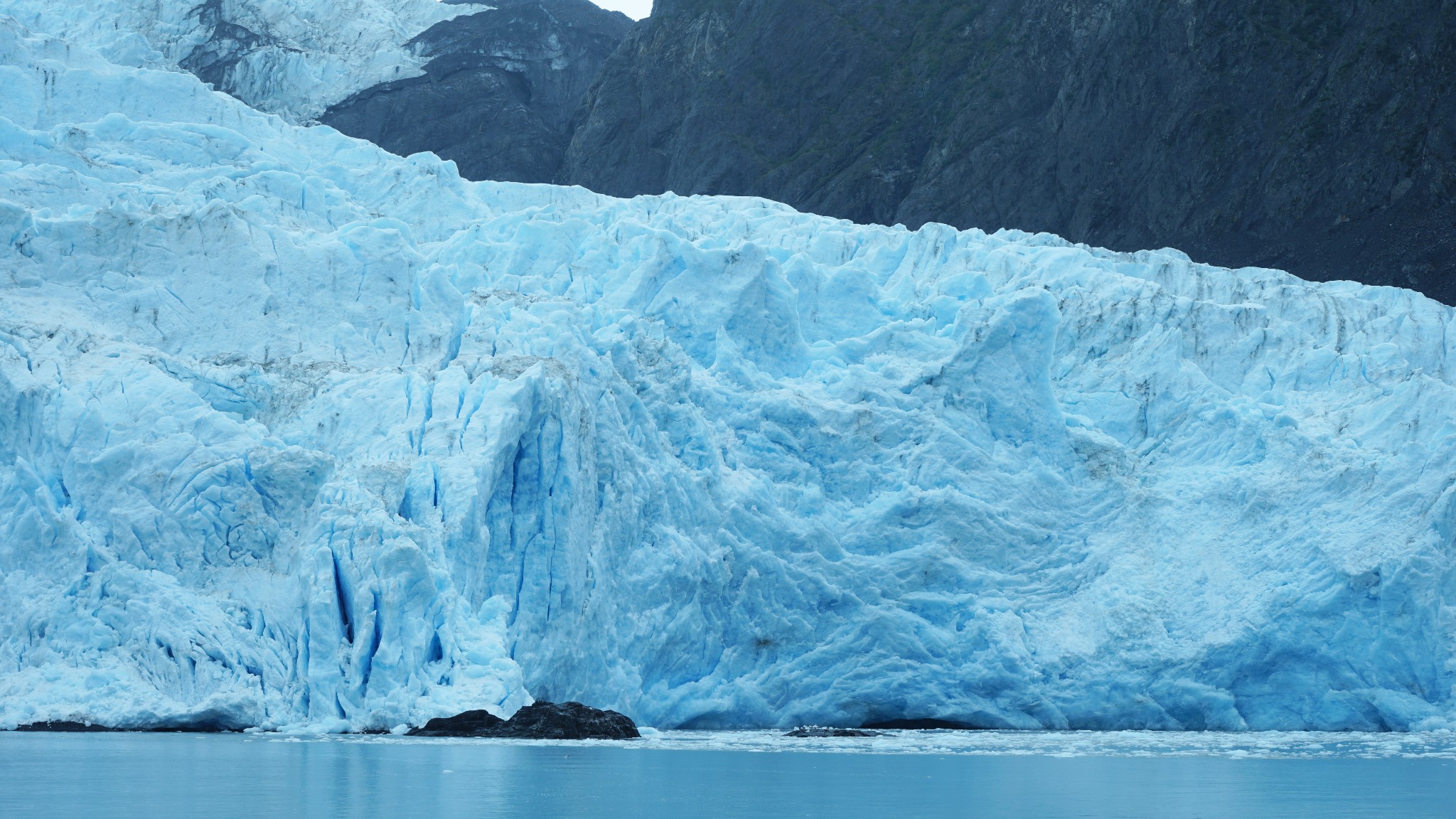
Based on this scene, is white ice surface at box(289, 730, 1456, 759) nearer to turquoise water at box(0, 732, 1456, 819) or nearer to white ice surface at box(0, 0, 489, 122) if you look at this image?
turquoise water at box(0, 732, 1456, 819)

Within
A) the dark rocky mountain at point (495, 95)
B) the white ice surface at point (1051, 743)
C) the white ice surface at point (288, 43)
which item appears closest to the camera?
the white ice surface at point (1051, 743)

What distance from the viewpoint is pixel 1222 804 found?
33.8 feet

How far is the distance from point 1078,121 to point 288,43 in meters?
21.9

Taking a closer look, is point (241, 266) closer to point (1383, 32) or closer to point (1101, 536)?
point (1101, 536)

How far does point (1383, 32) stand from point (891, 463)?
20542 mm

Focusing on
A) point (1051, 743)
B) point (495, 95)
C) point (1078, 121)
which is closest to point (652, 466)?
point (1051, 743)

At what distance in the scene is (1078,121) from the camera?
38.2 m

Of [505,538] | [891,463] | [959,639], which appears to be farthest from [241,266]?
[959,639]

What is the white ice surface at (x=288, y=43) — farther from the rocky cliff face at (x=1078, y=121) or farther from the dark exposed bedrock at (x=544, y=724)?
the dark exposed bedrock at (x=544, y=724)

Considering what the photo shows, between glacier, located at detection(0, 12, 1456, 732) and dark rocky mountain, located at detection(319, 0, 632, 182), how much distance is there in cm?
2227

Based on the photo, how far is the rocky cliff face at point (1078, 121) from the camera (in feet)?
111

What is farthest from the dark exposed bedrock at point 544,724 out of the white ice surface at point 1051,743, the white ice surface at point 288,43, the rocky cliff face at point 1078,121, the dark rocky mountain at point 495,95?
the white ice surface at point 288,43

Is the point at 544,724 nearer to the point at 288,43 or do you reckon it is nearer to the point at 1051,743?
the point at 1051,743

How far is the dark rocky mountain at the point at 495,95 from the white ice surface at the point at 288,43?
2.41 feet
